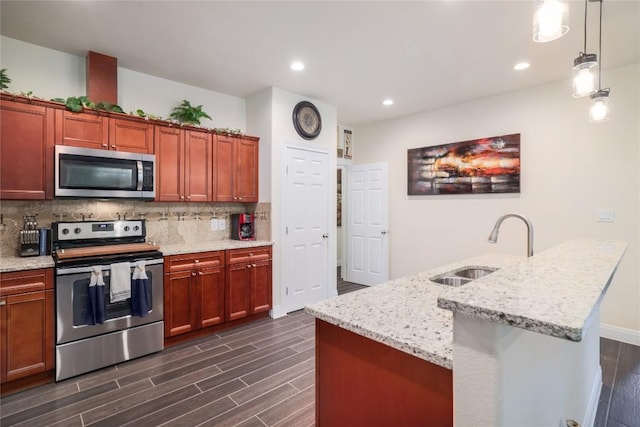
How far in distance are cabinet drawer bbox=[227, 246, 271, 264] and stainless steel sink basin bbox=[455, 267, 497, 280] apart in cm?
222

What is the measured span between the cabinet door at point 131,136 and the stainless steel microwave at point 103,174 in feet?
0.35

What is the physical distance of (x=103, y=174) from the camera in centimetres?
281

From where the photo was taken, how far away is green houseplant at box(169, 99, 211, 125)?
349 centimetres

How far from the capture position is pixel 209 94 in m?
3.91

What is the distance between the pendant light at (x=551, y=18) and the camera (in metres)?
1.28

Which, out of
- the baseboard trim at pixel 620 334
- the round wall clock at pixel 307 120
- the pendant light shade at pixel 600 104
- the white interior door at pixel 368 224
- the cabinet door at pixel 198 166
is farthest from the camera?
the white interior door at pixel 368 224

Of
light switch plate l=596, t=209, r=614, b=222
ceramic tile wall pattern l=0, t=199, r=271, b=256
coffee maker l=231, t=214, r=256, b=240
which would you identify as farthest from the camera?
coffee maker l=231, t=214, r=256, b=240

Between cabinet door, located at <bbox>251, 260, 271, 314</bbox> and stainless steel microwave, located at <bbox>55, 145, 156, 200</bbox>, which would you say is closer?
stainless steel microwave, located at <bbox>55, 145, 156, 200</bbox>

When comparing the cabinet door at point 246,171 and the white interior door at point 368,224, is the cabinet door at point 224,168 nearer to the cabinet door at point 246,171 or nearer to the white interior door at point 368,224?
the cabinet door at point 246,171

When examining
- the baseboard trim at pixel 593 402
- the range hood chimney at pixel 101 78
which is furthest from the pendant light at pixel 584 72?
the range hood chimney at pixel 101 78

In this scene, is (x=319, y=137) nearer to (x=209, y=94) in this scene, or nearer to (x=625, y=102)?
(x=209, y=94)

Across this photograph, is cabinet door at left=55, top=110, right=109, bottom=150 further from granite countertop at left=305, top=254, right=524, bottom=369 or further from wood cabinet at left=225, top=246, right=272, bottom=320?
granite countertop at left=305, top=254, right=524, bottom=369

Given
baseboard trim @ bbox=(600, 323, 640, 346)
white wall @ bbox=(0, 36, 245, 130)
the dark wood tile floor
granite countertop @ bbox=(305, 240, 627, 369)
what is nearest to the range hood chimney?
white wall @ bbox=(0, 36, 245, 130)

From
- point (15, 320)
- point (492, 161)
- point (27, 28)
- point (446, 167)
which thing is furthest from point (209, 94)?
point (492, 161)
